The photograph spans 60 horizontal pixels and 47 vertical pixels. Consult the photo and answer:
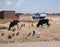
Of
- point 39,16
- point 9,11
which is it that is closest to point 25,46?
point 9,11

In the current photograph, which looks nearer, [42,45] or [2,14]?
[42,45]

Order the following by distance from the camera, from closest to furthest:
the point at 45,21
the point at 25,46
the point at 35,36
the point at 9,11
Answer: the point at 25,46, the point at 35,36, the point at 45,21, the point at 9,11

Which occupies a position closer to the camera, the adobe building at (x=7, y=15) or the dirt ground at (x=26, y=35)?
the dirt ground at (x=26, y=35)

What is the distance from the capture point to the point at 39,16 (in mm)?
78625

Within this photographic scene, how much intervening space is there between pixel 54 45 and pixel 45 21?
20942mm

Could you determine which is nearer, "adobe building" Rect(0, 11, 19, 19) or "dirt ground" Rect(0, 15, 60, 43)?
"dirt ground" Rect(0, 15, 60, 43)

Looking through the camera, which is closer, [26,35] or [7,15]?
[26,35]

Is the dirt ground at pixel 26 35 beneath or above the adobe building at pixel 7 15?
above

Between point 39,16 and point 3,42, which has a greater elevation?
point 3,42

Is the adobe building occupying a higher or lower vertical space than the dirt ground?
lower

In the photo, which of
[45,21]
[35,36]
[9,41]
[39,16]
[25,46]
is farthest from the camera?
[39,16]

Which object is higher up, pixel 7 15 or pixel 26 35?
pixel 26 35

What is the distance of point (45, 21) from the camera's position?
38.5 meters

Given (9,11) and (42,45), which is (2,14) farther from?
(42,45)
